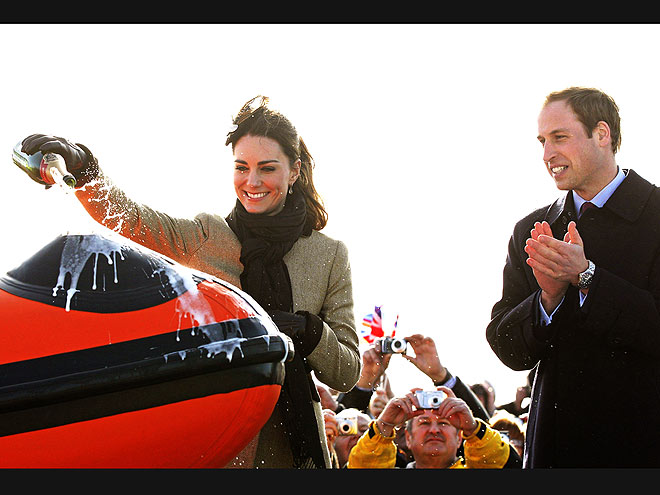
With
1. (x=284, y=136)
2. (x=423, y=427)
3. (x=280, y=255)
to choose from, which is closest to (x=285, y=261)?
(x=280, y=255)

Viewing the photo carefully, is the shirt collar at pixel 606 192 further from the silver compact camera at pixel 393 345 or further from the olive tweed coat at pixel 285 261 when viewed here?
the silver compact camera at pixel 393 345

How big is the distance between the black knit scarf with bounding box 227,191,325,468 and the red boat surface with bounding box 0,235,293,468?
2.70ft

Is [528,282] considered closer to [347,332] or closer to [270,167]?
[347,332]

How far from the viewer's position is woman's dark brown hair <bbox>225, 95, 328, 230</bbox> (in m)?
3.17

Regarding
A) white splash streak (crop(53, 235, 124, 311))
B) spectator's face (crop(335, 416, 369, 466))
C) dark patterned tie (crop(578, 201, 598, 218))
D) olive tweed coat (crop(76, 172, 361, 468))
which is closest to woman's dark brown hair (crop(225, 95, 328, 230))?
olive tweed coat (crop(76, 172, 361, 468))

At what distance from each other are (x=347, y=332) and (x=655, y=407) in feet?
3.61

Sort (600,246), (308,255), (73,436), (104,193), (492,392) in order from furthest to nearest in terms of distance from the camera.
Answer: (492,392)
(308,255)
(600,246)
(104,193)
(73,436)

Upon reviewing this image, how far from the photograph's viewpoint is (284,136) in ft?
10.5

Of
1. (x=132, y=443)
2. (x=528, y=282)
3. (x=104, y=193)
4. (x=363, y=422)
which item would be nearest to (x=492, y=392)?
(x=363, y=422)

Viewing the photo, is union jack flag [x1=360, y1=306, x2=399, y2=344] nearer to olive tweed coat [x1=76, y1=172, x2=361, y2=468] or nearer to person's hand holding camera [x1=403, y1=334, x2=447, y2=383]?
person's hand holding camera [x1=403, y1=334, x2=447, y2=383]

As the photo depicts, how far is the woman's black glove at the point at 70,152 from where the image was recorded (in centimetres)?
252

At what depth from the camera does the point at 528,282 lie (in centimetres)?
313

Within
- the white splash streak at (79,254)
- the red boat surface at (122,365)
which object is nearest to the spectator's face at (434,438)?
the red boat surface at (122,365)

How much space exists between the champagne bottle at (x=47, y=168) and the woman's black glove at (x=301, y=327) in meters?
0.80
